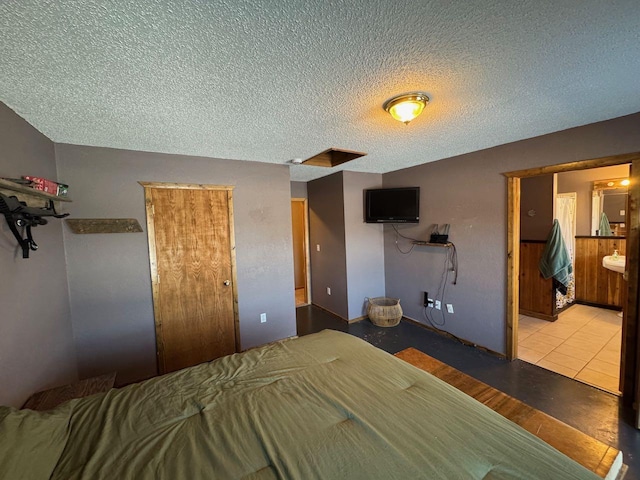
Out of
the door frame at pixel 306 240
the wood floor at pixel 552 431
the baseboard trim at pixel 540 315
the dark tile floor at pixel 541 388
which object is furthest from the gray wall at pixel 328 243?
the baseboard trim at pixel 540 315

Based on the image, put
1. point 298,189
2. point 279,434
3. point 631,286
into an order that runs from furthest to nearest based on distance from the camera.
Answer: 1. point 298,189
2. point 631,286
3. point 279,434

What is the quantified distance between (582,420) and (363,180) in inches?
135

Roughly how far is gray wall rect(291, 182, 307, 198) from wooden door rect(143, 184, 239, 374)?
6.05 ft

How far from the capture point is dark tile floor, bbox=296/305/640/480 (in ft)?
6.07

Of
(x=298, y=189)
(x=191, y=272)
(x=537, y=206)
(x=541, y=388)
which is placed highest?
(x=298, y=189)

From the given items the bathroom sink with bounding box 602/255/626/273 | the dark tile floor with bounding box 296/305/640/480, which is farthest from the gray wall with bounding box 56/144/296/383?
the bathroom sink with bounding box 602/255/626/273

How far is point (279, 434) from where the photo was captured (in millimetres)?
1072

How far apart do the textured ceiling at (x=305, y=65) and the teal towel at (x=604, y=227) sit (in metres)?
3.28

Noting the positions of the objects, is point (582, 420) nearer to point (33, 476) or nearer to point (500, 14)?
point (500, 14)

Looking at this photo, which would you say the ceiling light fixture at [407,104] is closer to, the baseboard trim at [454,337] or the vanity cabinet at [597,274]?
the baseboard trim at [454,337]

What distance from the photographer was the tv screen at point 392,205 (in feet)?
12.1

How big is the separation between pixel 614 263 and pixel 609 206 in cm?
117

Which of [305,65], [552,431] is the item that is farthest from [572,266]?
[305,65]

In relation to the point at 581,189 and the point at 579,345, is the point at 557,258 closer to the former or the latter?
the point at 579,345
